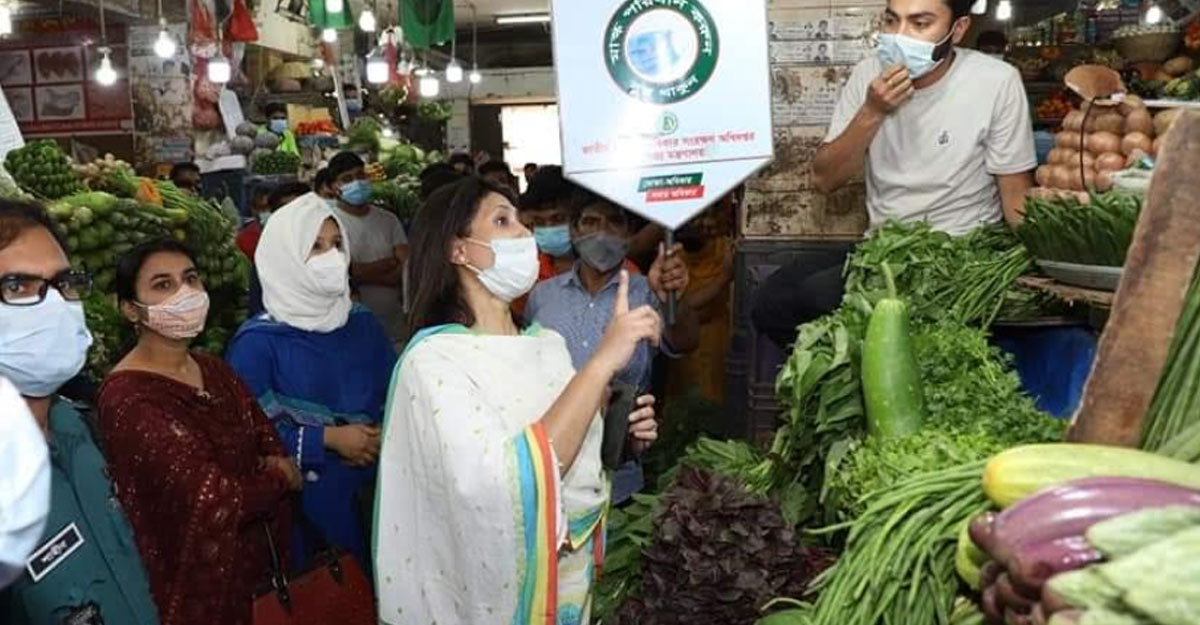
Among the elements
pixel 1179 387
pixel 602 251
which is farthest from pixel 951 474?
pixel 602 251

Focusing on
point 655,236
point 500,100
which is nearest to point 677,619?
point 655,236

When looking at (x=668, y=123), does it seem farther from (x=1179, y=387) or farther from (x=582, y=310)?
(x=1179, y=387)

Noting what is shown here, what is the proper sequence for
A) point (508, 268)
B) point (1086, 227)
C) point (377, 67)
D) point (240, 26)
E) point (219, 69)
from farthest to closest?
1. point (377, 67)
2. point (240, 26)
3. point (219, 69)
4. point (508, 268)
5. point (1086, 227)

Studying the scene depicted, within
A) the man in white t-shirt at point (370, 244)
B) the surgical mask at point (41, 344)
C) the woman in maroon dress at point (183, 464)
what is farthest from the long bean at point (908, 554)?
the man in white t-shirt at point (370, 244)

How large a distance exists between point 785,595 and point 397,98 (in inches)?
528

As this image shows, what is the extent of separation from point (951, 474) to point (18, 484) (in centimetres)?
113

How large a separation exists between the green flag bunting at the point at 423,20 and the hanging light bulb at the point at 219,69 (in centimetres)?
211

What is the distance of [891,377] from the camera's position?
1.96m

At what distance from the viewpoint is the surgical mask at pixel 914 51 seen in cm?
261

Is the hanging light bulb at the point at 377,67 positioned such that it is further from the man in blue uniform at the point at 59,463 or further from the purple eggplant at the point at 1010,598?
the purple eggplant at the point at 1010,598

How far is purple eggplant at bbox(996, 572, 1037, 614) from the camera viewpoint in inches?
36.3

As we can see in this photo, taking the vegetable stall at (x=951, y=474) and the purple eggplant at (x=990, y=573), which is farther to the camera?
the purple eggplant at (x=990, y=573)

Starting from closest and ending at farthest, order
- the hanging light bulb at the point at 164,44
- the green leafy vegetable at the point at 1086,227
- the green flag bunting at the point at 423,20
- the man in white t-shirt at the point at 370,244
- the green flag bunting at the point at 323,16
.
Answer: the green leafy vegetable at the point at 1086,227
the man in white t-shirt at the point at 370,244
the hanging light bulb at the point at 164,44
the green flag bunting at the point at 323,16
the green flag bunting at the point at 423,20

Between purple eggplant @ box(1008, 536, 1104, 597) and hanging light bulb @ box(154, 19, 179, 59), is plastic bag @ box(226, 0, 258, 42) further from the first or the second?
purple eggplant @ box(1008, 536, 1104, 597)
